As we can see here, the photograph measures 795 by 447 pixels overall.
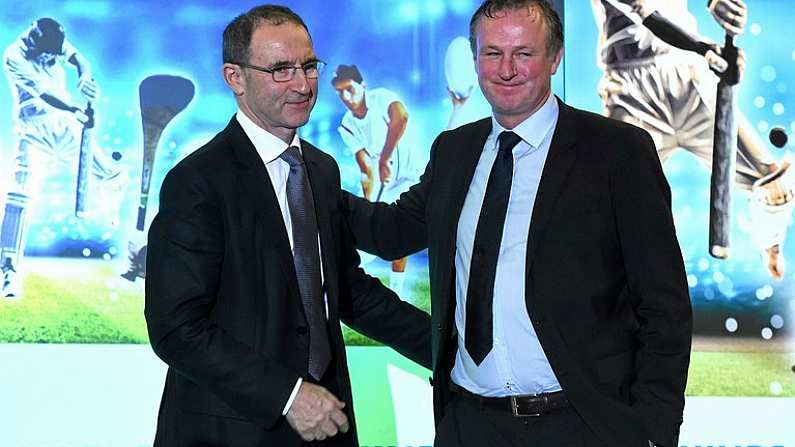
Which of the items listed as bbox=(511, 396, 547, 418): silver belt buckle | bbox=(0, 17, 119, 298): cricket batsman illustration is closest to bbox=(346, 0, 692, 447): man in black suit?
bbox=(511, 396, 547, 418): silver belt buckle

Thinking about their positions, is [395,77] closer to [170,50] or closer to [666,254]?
[170,50]

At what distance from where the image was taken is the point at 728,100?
4.18 m

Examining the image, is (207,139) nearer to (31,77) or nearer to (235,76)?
(31,77)

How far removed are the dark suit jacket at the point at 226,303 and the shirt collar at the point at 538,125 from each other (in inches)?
20.5

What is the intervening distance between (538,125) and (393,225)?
54 centimetres

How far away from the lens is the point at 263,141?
236cm

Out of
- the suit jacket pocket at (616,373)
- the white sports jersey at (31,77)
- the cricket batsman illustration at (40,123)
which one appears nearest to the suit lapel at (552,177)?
the suit jacket pocket at (616,373)

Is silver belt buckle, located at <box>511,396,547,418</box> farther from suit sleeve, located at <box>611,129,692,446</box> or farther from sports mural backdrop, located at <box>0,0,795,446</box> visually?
sports mural backdrop, located at <box>0,0,795,446</box>

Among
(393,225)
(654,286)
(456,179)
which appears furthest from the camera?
(393,225)

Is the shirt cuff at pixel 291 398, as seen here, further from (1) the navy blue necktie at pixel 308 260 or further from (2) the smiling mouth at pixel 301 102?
(2) the smiling mouth at pixel 301 102

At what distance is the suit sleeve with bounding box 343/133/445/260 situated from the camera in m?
2.63

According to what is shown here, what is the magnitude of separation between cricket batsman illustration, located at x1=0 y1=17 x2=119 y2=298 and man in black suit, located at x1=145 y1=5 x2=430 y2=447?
6.52 feet

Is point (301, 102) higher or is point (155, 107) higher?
point (301, 102)

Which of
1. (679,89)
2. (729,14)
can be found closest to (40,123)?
(679,89)
